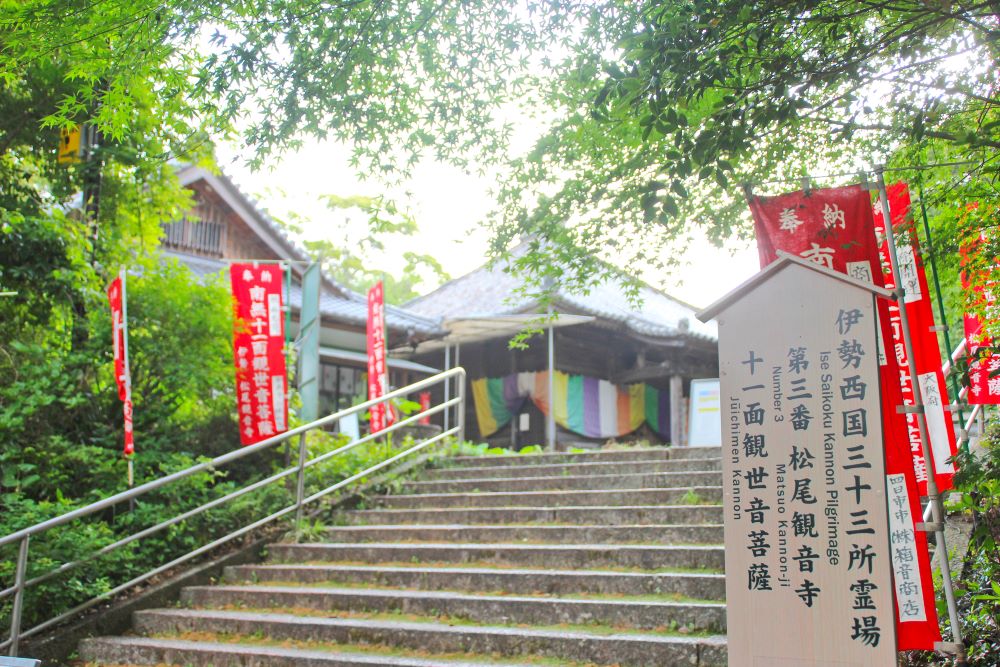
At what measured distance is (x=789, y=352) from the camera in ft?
13.1

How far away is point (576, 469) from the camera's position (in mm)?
9281

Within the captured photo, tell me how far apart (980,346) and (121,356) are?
6623 mm

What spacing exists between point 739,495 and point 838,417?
565mm

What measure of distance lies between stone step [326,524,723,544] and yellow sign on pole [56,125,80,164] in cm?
446

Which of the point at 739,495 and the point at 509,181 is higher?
the point at 509,181

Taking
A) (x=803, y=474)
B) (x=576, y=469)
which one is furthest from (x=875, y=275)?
(x=576, y=469)

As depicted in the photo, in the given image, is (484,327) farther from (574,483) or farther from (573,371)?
(574,483)

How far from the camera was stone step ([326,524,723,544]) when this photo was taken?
675cm

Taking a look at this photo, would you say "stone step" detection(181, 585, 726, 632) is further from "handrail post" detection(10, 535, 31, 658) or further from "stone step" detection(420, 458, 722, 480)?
"stone step" detection(420, 458, 722, 480)

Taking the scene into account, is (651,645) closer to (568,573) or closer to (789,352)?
(568,573)

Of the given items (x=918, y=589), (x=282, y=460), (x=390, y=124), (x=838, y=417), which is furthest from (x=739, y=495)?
(x=282, y=460)

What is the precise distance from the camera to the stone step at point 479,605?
215 inches

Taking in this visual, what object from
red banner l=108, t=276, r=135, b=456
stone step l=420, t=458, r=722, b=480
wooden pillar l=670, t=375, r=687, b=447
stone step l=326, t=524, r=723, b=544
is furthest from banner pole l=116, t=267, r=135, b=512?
wooden pillar l=670, t=375, r=687, b=447

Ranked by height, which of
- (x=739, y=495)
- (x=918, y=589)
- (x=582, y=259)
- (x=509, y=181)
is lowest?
(x=918, y=589)
